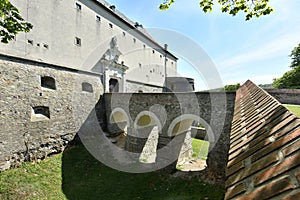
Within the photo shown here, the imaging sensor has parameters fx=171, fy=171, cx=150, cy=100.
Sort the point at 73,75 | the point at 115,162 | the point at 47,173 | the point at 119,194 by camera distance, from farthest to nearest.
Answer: the point at 73,75 → the point at 115,162 → the point at 47,173 → the point at 119,194

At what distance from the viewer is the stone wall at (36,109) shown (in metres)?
7.66

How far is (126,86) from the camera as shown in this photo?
15.1 meters

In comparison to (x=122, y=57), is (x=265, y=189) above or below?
below

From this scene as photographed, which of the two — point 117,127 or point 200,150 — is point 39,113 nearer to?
point 117,127

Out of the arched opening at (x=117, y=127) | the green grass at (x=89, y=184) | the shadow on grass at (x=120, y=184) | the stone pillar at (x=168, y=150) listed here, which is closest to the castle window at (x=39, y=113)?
the green grass at (x=89, y=184)

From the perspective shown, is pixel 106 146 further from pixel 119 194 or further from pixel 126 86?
pixel 126 86

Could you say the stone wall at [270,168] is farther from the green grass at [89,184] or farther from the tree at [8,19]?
the green grass at [89,184]

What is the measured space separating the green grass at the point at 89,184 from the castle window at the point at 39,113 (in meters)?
2.14

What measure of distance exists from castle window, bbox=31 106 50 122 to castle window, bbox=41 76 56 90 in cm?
123

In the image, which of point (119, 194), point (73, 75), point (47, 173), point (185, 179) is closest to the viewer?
point (119, 194)

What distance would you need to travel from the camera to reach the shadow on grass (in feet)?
22.8

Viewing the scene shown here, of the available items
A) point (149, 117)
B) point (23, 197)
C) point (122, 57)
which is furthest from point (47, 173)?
point (122, 57)

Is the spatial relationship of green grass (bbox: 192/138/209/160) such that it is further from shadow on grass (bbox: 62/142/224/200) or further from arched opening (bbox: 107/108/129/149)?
arched opening (bbox: 107/108/129/149)

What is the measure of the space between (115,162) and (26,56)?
7.32 meters
